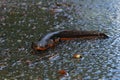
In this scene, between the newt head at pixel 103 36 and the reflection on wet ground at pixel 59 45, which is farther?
the newt head at pixel 103 36

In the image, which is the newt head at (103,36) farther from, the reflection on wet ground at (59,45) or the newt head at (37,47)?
the newt head at (37,47)

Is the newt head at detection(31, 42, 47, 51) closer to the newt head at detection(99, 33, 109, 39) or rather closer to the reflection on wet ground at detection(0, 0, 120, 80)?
the reflection on wet ground at detection(0, 0, 120, 80)

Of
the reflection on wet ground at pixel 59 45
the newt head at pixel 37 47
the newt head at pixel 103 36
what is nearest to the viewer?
the reflection on wet ground at pixel 59 45

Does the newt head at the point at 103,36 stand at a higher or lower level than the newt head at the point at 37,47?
lower

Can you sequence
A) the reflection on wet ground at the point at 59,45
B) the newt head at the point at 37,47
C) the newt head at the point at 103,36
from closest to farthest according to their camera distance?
the reflection on wet ground at the point at 59,45 < the newt head at the point at 37,47 < the newt head at the point at 103,36

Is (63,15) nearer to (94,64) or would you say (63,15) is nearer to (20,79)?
(94,64)

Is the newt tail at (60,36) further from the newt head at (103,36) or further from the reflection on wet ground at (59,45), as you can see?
the reflection on wet ground at (59,45)

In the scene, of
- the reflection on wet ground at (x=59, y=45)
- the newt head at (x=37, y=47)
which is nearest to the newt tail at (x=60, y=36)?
the newt head at (x=37, y=47)
